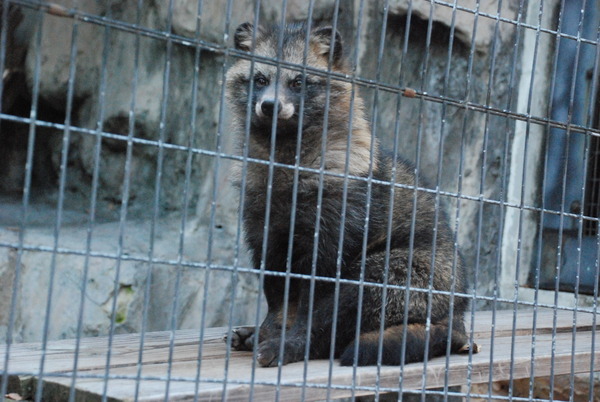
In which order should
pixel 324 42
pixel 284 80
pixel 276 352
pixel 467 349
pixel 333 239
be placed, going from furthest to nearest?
pixel 324 42 → pixel 284 80 → pixel 467 349 → pixel 333 239 → pixel 276 352

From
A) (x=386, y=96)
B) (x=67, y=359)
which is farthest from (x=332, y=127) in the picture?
(x=386, y=96)

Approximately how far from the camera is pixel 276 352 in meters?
3.18

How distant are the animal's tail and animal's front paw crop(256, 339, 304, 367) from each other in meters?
0.20

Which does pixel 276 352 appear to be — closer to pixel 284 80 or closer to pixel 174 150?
pixel 284 80

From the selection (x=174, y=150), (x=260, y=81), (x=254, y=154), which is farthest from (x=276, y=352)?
(x=174, y=150)

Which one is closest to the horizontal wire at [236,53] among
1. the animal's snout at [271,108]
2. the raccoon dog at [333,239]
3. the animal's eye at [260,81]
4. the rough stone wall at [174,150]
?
the raccoon dog at [333,239]

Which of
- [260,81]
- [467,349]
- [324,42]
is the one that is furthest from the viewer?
[324,42]

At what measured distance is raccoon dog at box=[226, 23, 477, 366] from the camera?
3426 mm

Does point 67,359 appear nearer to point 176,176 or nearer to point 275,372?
→ point 275,372

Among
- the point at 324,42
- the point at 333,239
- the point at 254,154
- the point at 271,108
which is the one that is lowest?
the point at 333,239

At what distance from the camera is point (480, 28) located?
605cm

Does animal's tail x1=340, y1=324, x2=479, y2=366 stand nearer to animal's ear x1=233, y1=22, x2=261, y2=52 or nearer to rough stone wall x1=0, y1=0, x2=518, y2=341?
animal's ear x1=233, y1=22, x2=261, y2=52

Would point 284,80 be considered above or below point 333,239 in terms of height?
above

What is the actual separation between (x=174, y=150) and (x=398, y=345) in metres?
3.30
